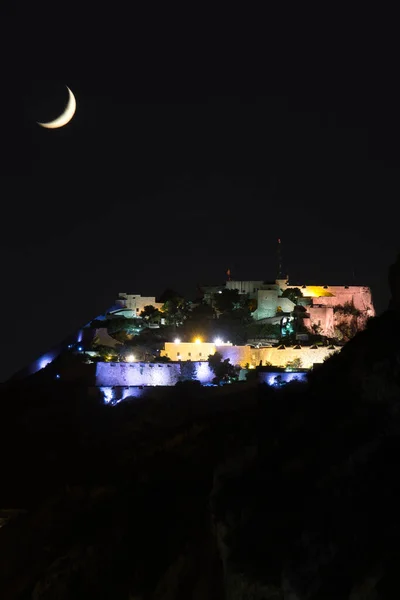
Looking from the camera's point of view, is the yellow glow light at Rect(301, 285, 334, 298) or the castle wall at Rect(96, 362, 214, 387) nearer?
the castle wall at Rect(96, 362, 214, 387)

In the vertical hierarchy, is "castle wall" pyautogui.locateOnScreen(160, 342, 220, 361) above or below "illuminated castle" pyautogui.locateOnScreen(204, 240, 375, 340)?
below

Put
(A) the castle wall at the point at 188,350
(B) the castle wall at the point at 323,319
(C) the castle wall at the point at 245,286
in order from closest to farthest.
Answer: (A) the castle wall at the point at 188,350 → (B) the castle wall at the point at 323,319 → (C) the castle wall at the point at 245,286

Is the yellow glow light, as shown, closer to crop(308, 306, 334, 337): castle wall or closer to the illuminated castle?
the illuminated castle

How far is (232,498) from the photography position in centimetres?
2047

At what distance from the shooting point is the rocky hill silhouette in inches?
613

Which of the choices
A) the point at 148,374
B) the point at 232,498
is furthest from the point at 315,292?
the point at 232,498

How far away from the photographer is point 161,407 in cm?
4444

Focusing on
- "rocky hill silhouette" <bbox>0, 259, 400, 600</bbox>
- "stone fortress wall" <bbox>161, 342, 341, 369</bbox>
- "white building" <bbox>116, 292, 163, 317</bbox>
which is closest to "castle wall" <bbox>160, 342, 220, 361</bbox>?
"stone fortress wall" <bbox>161, 342, 341, 369</bbox>

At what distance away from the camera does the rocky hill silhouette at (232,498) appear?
1556 centimetres

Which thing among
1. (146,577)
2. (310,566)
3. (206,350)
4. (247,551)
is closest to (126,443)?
(206,350)

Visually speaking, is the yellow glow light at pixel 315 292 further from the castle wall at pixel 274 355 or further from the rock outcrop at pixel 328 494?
the rock outcrop at pixel 328 494

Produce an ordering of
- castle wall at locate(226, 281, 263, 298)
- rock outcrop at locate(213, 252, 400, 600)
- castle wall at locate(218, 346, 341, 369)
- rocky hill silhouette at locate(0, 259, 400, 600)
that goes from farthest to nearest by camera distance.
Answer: castle wall at locate(226, 281, 263, 298) → castle wall at locate(218, 346, 341, 369) → rocky hill silhouette at locate(0, 259, 400, 600) → rock outcrop at locate(213, 252, 400, 600)

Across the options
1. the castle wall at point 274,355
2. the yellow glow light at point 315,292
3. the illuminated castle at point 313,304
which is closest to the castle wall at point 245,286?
the illuminated castle at point 313,304

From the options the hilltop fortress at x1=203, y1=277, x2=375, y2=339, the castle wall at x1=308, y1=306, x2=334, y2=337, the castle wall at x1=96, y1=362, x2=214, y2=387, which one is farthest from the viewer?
the hilltop fortress at x1=203, y1=277, x2=375, y2=339
